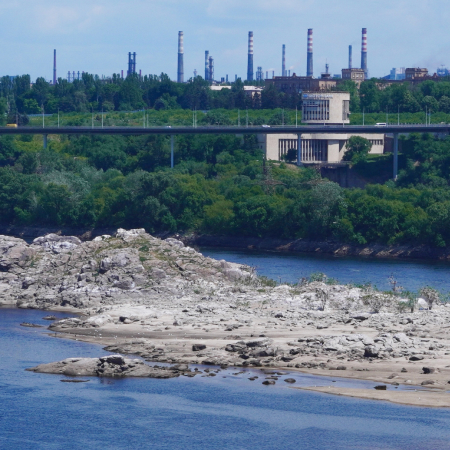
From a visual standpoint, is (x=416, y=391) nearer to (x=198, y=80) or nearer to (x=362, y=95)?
(x=362, y=95)

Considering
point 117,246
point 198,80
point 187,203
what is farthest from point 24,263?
point 198,80

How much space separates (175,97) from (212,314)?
104 meters

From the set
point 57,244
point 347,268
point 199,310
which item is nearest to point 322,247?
point 347,268

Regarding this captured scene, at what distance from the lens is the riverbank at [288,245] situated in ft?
190

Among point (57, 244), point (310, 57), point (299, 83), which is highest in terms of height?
point (310, 57)

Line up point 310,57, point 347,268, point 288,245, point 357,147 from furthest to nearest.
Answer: point 310,57 < point 357,147 < point 288,245 < point 347,268

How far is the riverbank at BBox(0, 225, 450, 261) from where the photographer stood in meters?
57.9

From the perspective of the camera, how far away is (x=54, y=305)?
36.5 meters

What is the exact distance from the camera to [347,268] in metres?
51.1

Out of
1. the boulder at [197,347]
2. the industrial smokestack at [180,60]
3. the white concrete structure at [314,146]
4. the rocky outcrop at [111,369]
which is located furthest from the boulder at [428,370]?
the industrial smokestack at [180,60]

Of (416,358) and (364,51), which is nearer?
(416,358)

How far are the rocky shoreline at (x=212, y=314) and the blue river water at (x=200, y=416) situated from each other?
0.99 meters

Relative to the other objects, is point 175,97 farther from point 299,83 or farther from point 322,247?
point 322,247

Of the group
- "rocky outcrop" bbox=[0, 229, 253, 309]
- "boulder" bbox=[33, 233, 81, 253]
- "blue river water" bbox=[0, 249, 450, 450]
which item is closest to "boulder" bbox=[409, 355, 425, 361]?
"blue river water" bbox=[0, 249, 450, 450]
